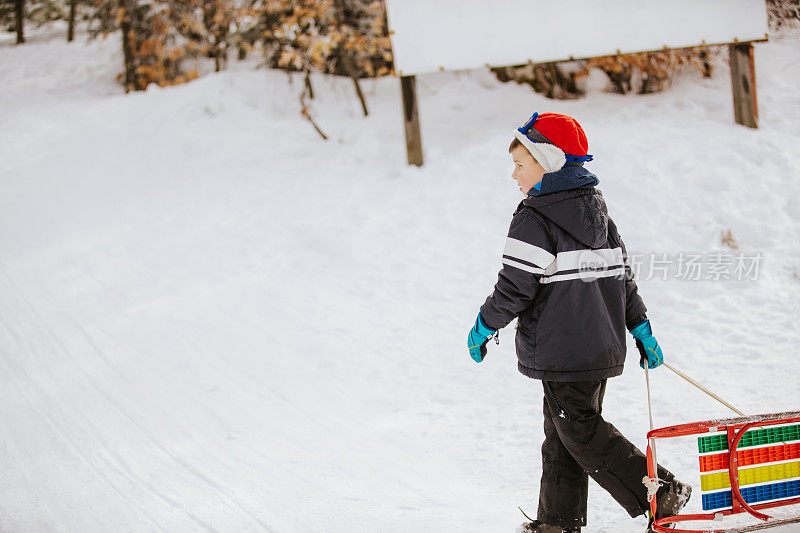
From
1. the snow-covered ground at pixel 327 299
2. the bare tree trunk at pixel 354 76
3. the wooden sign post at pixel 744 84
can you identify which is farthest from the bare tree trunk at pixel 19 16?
the wooden sign post at pixel 744 84

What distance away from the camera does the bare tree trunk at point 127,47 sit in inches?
464

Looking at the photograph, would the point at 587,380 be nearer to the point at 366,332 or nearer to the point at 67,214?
the point at 366,332

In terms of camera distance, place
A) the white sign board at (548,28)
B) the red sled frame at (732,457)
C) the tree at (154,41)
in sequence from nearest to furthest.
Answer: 1. the red sled frame at (732,457)
2. the white sign board at (548,28)
3. the tree at (154,41)

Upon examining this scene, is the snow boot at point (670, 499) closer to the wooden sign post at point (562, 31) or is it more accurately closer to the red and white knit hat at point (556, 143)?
the red and white knit hat at point (556, 143)

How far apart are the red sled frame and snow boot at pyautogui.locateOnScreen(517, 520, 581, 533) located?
0.32 m

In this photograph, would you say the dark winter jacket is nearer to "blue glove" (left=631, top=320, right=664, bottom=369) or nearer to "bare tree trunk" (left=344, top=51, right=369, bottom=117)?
"blue glove" (left=631, top=320, right=664, bottom=369)

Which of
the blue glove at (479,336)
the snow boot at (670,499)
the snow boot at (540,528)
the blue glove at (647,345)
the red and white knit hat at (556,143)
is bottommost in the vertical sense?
the snow boot at (540,528)

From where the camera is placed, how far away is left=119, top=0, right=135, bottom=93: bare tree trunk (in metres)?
11.8

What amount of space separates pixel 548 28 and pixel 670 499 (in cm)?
548

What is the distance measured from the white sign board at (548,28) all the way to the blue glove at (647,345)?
478 centimetres

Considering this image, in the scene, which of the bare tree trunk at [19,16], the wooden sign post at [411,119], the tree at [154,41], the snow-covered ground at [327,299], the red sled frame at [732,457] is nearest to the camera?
the red sled frame at [732,457]

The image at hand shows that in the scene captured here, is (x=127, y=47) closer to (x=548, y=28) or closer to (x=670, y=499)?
(x=548, y=28)

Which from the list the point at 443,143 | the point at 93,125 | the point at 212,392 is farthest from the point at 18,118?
the point at 212,392

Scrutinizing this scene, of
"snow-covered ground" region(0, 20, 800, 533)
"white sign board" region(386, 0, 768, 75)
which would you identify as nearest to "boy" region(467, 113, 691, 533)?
"snow-covered ground" region(0, 20, 800, 533)
